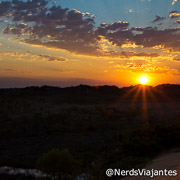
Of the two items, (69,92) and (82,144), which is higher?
(69,92)

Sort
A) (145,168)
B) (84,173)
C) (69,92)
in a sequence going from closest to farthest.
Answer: (145,168) → (84,173) → (69,92)

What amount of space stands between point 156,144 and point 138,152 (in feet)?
4.24

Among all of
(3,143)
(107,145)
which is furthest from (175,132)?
(3,143)

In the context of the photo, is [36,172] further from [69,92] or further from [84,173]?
[69,92]

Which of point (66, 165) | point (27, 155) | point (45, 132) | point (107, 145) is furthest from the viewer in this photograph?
point (45, 132)

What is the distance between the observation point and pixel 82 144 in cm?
1944

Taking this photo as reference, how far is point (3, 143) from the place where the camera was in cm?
1992

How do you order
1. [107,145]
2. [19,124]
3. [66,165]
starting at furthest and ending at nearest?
[19,124]
[107,145]
[66,165]

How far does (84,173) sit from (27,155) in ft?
19.2

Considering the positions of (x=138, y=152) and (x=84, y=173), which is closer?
(x=84, y=173)

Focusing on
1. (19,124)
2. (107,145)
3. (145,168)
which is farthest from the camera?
(19,124)

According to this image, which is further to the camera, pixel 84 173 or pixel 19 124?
pixel 19 124

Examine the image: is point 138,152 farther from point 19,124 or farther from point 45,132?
point 19,124

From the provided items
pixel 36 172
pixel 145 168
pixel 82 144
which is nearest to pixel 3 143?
pixel 82 144
